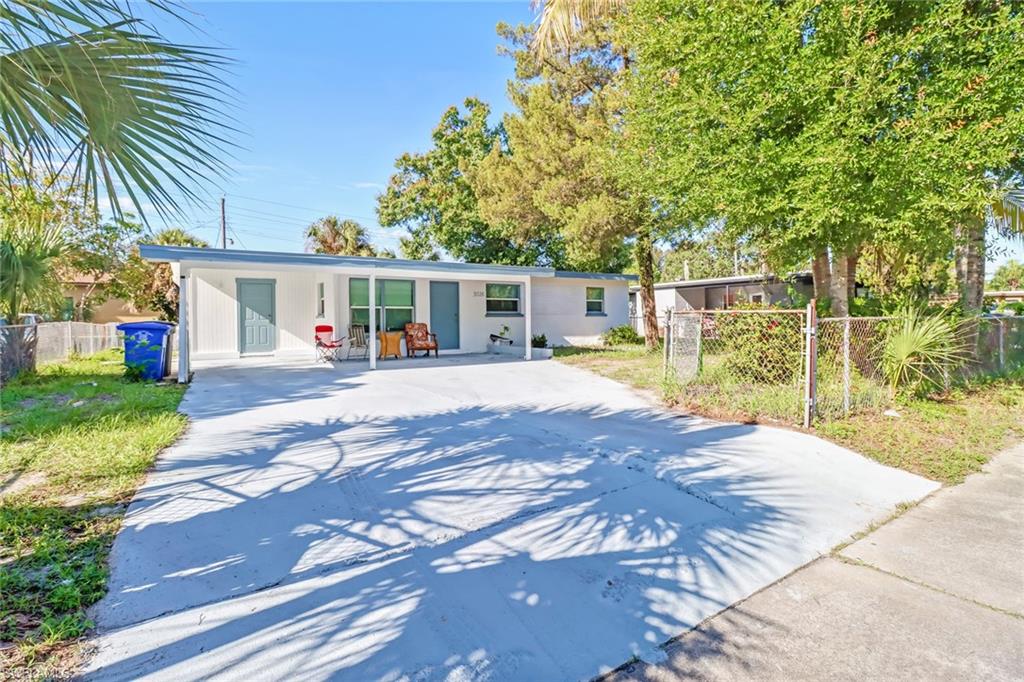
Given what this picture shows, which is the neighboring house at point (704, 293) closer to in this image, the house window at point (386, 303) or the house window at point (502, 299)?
the house window at point (502, 299)

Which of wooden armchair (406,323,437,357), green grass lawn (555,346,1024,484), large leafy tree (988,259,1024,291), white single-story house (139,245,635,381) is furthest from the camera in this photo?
large leafy tree (988,259,1024,291)

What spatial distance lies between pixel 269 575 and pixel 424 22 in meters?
10.6

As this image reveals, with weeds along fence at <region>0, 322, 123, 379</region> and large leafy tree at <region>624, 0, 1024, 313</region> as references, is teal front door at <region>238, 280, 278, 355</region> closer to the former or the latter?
weeds along fence at <region>0, 322, 123, 379</region>

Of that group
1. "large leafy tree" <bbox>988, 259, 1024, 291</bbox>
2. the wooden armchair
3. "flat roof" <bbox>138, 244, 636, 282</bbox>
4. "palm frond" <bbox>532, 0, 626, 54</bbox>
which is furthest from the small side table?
"large leafy tree" <bbox>988, 259, 1024, 291</bbox>

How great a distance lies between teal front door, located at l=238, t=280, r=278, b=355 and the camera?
42.6 feet

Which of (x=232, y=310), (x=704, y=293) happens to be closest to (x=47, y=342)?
(x=232, y=310)

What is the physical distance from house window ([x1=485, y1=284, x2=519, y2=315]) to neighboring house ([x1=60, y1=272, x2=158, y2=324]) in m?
14.6

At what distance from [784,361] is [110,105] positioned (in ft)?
25.1

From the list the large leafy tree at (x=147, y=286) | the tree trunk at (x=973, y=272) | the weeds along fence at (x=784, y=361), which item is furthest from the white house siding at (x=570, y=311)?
the large leafy tree at (x=147, y=286)

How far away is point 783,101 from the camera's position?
6.66 m

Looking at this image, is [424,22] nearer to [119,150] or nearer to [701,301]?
[119,150]

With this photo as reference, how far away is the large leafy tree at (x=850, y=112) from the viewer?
6199 mm

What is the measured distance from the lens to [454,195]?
21.7 meters

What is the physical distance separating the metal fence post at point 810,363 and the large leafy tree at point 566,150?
22.6 ft
